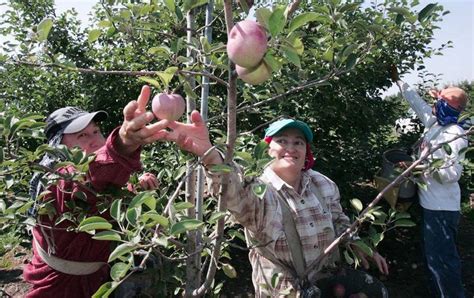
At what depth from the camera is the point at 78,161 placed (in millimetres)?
1021

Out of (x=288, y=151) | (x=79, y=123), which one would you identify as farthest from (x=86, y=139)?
(x=288, y=151)

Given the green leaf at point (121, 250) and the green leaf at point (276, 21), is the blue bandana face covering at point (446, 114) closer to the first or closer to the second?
Answer: the green leaf at point (276, 21)

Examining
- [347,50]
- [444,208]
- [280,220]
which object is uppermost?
[347,50]

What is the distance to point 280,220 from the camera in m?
1.48

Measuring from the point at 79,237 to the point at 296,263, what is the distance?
0.72m

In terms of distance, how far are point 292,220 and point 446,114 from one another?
145 centimetres

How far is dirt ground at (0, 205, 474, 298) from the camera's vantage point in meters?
3.08

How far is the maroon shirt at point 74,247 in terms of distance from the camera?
111cm

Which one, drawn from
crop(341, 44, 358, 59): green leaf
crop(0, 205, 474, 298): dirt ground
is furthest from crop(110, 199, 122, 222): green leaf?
crop(0, 205, 474, 298): dirt ground

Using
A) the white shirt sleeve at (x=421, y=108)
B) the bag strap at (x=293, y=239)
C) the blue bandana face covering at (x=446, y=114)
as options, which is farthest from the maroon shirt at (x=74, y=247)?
the white shirt sleeve at (x=421, y=108)

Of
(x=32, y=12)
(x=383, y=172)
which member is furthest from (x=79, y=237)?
(x=32, y=12)

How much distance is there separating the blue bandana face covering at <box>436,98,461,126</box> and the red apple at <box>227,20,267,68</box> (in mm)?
2027

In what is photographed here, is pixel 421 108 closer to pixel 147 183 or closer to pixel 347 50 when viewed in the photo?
pixel 347 50

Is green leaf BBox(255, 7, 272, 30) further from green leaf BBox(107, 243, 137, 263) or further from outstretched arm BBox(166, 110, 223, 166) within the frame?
green leaf BBox(107, 243, 137, 263)
